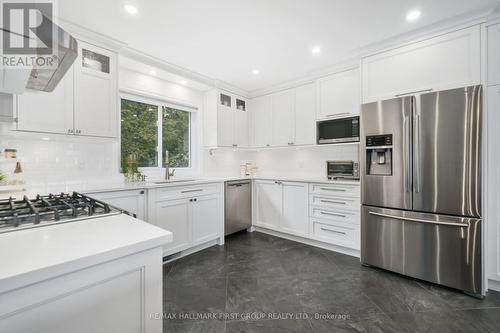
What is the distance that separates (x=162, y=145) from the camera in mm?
3441

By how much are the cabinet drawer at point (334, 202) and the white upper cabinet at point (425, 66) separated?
1.21m

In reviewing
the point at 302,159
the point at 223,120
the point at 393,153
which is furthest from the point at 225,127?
the point at 393,153

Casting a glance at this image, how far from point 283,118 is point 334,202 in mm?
1605

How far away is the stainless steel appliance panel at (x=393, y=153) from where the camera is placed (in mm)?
2307

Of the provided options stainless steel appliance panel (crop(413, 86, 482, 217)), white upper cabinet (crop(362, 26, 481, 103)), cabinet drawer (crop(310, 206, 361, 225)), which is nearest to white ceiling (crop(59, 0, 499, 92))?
white upper cabinet (crop(362, 26, 481, 103))

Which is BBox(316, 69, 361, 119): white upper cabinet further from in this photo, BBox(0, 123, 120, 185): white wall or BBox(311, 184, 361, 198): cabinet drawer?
BBox(0, 123, 120, 185): white wall

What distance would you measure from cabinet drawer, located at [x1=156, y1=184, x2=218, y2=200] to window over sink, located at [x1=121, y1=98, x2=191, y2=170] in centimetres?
57

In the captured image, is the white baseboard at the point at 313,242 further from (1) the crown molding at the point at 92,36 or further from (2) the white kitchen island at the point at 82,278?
(1) the crown molding at the point at 92,36

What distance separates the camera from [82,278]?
2.43 ft

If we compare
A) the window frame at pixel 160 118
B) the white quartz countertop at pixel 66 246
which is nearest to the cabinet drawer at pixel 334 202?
the window frame at pixel 160 118

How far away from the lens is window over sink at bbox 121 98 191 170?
3.06 meters

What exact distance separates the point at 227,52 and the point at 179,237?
2.31 meters

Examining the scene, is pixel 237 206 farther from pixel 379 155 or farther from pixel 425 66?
pixel 425 66

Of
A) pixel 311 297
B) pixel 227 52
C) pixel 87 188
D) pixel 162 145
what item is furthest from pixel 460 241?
pixel 162 145
